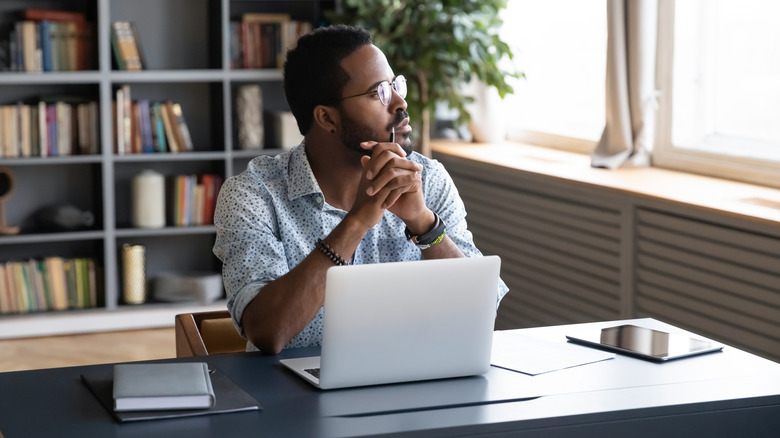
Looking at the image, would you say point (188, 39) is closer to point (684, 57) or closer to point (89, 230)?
point (89, 230)

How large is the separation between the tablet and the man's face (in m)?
0.57

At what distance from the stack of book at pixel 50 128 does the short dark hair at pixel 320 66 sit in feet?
8.36

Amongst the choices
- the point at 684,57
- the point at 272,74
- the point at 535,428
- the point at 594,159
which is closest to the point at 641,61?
the point at 684,57

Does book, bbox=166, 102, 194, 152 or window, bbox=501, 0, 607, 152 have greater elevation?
window, bbox=501, 0, 607, 152

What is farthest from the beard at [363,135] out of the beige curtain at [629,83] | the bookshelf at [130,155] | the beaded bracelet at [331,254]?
the bookshelf at [130,155]

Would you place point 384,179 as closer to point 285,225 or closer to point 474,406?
point 285,225

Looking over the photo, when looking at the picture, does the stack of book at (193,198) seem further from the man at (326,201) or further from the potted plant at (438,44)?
the man at (326,201)

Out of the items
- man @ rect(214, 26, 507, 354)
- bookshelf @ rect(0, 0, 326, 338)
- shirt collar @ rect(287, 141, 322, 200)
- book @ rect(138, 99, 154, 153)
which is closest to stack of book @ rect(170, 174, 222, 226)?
bookshelf @ rect(0, 0, 326, 338)

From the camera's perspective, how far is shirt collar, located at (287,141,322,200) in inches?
86.3

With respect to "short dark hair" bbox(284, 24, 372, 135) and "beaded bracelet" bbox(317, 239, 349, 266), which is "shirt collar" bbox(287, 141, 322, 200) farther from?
"beaded bracelet" bbox(317, 239, 349, 266)

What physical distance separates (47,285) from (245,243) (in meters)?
2.90

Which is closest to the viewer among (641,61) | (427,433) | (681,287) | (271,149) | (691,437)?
(427,433)

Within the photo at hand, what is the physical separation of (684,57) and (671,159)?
387 millimetres

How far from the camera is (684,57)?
3.82 m
